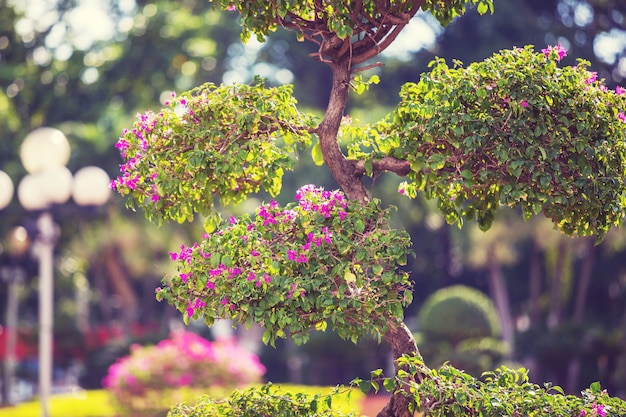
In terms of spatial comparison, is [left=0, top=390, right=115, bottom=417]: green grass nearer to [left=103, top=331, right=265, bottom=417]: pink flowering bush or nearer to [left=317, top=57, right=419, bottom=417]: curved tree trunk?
[left=103, top=331, right=265, bottom=417]: pink flowering bush

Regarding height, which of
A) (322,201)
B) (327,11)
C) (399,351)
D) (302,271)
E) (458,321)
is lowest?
(399,351)

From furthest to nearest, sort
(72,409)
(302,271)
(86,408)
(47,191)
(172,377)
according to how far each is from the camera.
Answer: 1. (86,408)
2. (72,409)
3. (172,377)
4. (47,191)
5. (302,271)

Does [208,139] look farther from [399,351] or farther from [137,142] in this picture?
[399,351]

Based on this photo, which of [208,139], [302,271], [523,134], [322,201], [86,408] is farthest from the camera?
[86,408]

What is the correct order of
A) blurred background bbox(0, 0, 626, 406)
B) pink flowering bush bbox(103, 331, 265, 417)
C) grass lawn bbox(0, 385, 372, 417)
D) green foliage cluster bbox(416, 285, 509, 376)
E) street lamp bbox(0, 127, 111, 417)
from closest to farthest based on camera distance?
street lamp bbox(0, 127, 111, 417) → pink flowering bush bbox(103, 331, 265, 417) → grass lawn bbox(0, 385, 372, 417) → green foliage cluster bbox(416, 285, 509, 376) → blurred background bbox(0, 0, 626, 406)

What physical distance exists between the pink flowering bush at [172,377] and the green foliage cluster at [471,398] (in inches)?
259

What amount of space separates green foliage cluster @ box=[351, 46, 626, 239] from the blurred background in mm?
11382

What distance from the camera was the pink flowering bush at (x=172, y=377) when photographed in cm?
1109

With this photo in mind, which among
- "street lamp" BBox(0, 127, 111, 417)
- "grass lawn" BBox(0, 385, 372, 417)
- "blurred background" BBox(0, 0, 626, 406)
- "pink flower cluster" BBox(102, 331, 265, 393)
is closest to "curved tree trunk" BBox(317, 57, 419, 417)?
"street lamp" BBox(0, 127, 111, 417)

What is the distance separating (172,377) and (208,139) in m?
6.71

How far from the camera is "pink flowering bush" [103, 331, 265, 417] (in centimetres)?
1109

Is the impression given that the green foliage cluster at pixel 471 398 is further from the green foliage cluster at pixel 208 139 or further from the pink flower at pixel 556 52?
the pink flower at pixel 556 52

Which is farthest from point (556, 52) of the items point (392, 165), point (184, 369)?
point (184, 369)

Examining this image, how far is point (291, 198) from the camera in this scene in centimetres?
2238
